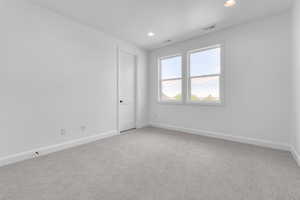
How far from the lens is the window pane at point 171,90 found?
418 cm

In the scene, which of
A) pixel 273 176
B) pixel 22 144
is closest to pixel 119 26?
pixel 22 144

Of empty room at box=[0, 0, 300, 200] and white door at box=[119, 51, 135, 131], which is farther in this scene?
white door at box=[119, 51, 135, 131]

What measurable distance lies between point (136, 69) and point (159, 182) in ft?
11.5

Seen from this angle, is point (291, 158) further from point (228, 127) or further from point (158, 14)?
point (158, 14)

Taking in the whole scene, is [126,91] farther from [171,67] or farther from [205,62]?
[205,62]

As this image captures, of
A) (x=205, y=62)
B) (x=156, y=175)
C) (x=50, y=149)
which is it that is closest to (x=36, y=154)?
(x=50, y=149)

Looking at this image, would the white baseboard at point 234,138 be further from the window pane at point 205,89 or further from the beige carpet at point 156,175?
the window pane at point 205,89

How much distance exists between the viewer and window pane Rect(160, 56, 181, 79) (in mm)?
4172

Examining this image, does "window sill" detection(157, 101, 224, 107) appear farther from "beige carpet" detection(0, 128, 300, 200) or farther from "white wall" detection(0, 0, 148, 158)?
"white wall" detection(0, 0, 148, 158)

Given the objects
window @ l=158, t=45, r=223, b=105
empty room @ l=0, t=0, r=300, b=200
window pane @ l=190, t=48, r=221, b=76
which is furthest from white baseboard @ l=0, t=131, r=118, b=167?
window pane @ l=190, t=48, r=221, b=76

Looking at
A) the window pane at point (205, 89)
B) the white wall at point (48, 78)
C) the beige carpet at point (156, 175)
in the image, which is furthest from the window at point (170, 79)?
the beige carpet at point (156, 175)

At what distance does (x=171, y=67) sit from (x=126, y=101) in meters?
1.85

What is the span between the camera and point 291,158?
7.35ft

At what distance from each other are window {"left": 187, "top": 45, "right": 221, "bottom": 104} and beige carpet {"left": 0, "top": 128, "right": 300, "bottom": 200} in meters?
1.40
